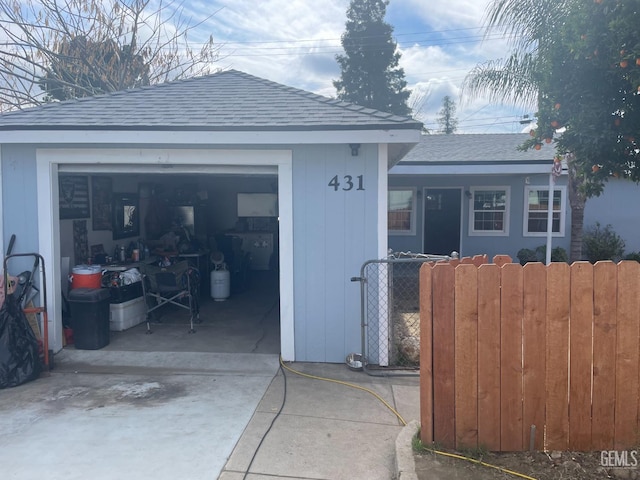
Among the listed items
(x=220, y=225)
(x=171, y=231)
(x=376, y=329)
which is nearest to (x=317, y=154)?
(x=376, y=329)

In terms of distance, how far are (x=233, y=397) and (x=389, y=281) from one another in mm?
2176

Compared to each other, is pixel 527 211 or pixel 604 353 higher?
pixel 527 211


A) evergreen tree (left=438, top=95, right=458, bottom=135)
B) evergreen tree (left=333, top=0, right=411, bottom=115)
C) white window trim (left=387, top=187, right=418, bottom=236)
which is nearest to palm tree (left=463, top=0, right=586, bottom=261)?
white window trim (left=387, top=187, right=418, bottom=236)

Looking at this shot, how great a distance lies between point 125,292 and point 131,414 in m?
3.39

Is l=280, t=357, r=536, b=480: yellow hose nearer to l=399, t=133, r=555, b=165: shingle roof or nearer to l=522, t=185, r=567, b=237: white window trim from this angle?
l=399, t=133, r=555, b=165: shingle roof

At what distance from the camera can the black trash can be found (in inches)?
243

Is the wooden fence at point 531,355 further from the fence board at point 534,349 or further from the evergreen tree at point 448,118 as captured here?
the evergreen tree at point 448,118

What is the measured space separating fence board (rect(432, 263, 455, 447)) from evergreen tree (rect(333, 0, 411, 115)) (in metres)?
30.7

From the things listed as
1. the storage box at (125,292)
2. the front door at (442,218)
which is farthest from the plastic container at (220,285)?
the front door at (442,218)

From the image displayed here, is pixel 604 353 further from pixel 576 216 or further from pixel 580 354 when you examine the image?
pixel 576 216

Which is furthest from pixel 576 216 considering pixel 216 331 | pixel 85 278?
pixel 85 278

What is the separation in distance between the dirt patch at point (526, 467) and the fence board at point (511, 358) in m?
0.14

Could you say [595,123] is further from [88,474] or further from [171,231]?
[171,231]

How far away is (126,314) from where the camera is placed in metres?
7.36
